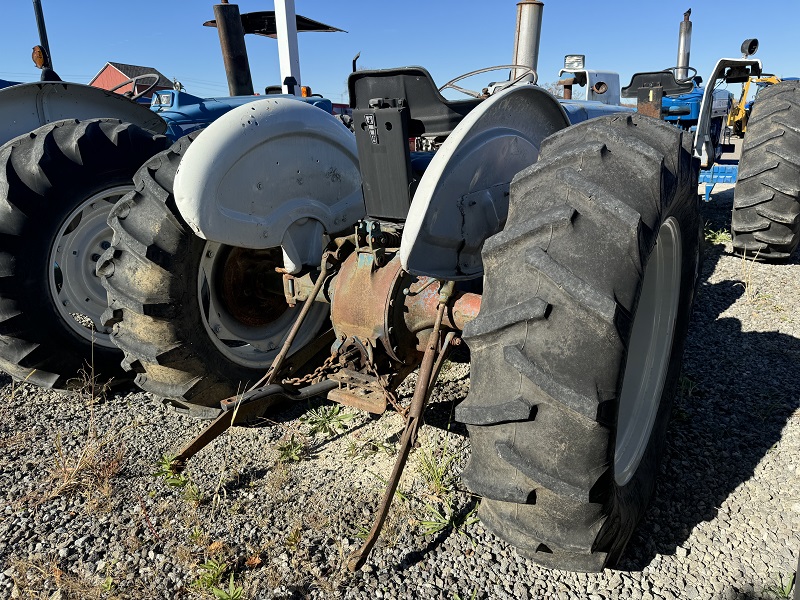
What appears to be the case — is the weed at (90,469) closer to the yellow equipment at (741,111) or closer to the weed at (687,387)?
the weed at (687,387)

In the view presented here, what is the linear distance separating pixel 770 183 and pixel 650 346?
2712 mm

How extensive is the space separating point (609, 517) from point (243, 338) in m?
1.96

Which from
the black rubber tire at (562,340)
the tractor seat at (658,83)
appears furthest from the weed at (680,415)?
the tractor seat at (658,83)

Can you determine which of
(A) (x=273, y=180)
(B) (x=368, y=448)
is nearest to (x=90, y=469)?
(B) (x=368, y=448)

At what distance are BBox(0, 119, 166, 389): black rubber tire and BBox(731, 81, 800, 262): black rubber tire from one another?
4.16 meters

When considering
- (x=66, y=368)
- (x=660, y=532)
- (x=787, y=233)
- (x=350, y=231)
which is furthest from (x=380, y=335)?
(x=787, y=233)

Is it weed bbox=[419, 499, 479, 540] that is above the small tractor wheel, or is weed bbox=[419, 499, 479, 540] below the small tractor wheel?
below

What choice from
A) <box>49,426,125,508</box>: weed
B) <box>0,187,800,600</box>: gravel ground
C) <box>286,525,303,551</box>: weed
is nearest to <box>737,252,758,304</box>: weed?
<box>0,187,800,600</box>: gravel ground

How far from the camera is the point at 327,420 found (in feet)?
9.82

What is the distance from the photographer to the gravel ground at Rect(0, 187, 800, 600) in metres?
1.96

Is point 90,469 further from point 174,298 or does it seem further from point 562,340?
point 562,340

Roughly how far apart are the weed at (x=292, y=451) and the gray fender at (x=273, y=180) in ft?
2.71

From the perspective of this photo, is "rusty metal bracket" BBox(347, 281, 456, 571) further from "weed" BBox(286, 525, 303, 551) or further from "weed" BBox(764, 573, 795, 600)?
"weed" BBox(764, 573, 795, 600)

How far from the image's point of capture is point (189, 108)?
5113 mm
